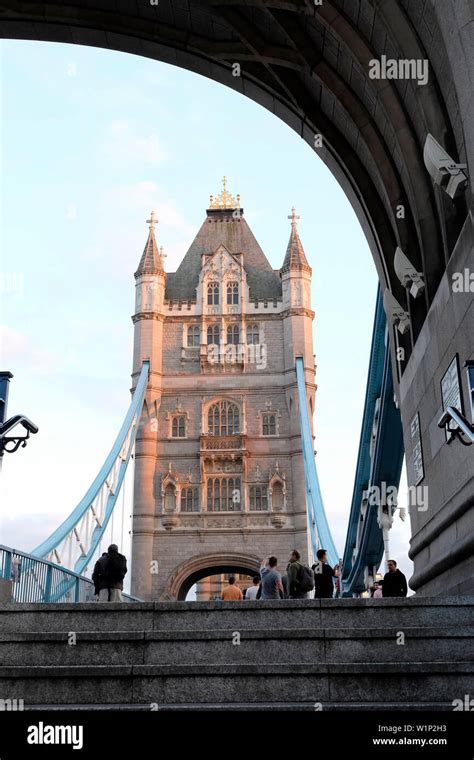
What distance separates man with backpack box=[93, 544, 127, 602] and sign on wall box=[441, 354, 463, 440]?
478 cm

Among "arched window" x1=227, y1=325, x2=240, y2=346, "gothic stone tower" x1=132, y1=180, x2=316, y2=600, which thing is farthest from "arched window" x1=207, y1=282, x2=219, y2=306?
"arched window" x1=227, y1=325, x2=240, y2=346

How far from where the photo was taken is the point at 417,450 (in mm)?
9055

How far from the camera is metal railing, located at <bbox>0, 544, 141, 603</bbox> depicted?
8000mm

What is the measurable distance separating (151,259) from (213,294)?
4234 millimetres

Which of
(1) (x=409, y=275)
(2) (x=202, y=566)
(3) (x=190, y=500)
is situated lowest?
(1) (x=409, y=275)

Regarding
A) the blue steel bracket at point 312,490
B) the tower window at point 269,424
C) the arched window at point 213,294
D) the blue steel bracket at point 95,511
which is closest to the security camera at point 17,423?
the blue steel bracket at point 95,511

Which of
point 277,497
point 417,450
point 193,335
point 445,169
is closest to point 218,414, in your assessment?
point 193,335

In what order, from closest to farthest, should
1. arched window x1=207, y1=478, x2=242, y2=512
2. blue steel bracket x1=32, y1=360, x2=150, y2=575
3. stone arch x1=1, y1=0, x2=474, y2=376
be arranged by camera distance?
stone arch x1=1, y1=0, x2=474, y2=376 < blue steel bracket x1=32, y1=360, x2=150, y2=575 < arched window x1=207, y1=478, x2=242, y2=512

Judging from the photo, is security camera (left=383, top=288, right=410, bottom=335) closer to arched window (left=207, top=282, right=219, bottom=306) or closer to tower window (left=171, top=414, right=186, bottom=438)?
tower window (left=171, top=414, right=186, bottom=438)

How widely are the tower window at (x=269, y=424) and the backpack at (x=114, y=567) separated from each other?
111 feet

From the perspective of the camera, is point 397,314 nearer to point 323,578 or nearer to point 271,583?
point 323,578
